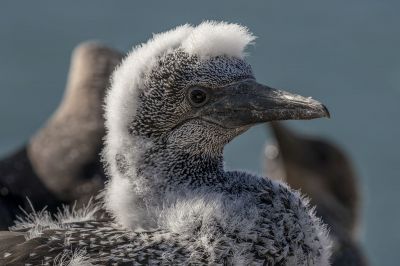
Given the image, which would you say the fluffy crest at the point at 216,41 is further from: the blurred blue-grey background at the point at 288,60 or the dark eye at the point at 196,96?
the blurred blue-grey background at the point at 288,60

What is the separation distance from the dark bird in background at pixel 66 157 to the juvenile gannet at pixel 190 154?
1.74 meters

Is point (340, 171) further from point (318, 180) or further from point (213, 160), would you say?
point (213, 160)

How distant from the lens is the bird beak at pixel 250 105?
4930 millimetres

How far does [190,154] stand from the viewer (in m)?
5.09

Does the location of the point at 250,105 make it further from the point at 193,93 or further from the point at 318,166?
the point at 318,166

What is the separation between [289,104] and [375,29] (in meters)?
7.35

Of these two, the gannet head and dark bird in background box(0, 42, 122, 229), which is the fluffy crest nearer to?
the gannet head

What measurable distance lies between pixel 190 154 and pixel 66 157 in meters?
2.54

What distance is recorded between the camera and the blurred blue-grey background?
10852 millimetres

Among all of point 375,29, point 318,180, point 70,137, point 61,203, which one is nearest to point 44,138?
point 70,137

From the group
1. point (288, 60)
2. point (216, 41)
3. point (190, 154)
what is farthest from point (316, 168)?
point (216, 41)

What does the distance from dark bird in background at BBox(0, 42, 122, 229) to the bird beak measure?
199cm

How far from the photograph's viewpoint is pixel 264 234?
4836 millimetres

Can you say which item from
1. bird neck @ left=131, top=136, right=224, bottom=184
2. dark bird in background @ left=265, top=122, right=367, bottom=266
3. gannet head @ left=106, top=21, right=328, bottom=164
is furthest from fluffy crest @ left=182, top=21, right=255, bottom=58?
dark bird in background @ left=265, top=122, right=367, bottom=266
